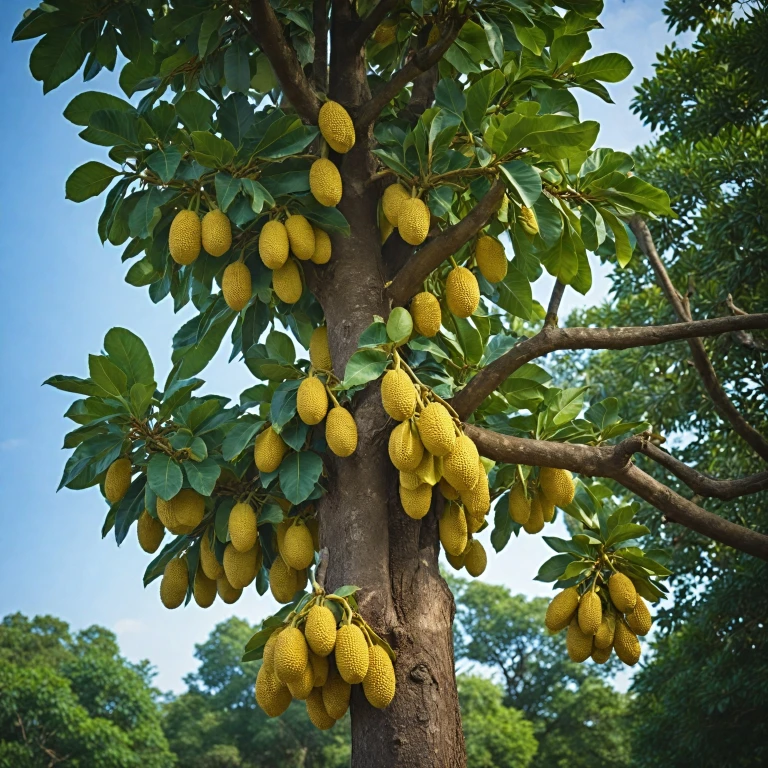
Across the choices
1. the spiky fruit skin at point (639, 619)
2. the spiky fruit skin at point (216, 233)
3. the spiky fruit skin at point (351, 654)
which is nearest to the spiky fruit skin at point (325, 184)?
the spiky fruit skin at point (216, 233)

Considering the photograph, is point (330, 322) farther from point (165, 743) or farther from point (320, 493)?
point (165, 743)

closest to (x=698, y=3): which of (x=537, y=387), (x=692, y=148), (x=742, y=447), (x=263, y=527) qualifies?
(x=692, y=148)

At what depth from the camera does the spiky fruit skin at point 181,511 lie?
2.37 meters

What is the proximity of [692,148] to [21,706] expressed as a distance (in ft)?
39.0

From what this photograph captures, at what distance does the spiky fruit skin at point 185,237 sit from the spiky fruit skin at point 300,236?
0.77ft

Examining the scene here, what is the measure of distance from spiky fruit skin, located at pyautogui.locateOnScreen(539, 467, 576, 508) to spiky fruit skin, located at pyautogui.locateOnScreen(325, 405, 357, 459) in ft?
1.95

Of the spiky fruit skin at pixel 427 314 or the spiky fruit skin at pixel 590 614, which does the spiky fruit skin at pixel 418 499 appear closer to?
the spiky fruit skin at pixel 427 314

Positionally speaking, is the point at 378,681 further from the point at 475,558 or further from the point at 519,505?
the point at 519,505

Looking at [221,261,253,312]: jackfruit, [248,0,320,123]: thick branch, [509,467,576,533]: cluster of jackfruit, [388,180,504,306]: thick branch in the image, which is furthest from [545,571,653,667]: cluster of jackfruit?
[248,0,320,123]: thick branch

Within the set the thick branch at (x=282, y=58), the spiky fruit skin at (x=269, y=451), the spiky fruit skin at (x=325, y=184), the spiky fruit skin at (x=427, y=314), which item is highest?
the thick branch at (x=282, y=58)

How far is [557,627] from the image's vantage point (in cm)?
259

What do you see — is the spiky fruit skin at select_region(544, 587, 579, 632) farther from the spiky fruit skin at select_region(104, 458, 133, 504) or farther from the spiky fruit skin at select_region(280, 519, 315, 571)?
the spiky fruit skin at select_region(104, 458, 133, 504)

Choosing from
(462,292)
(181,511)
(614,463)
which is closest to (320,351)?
(462,292)

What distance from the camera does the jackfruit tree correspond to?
7.12 feet
